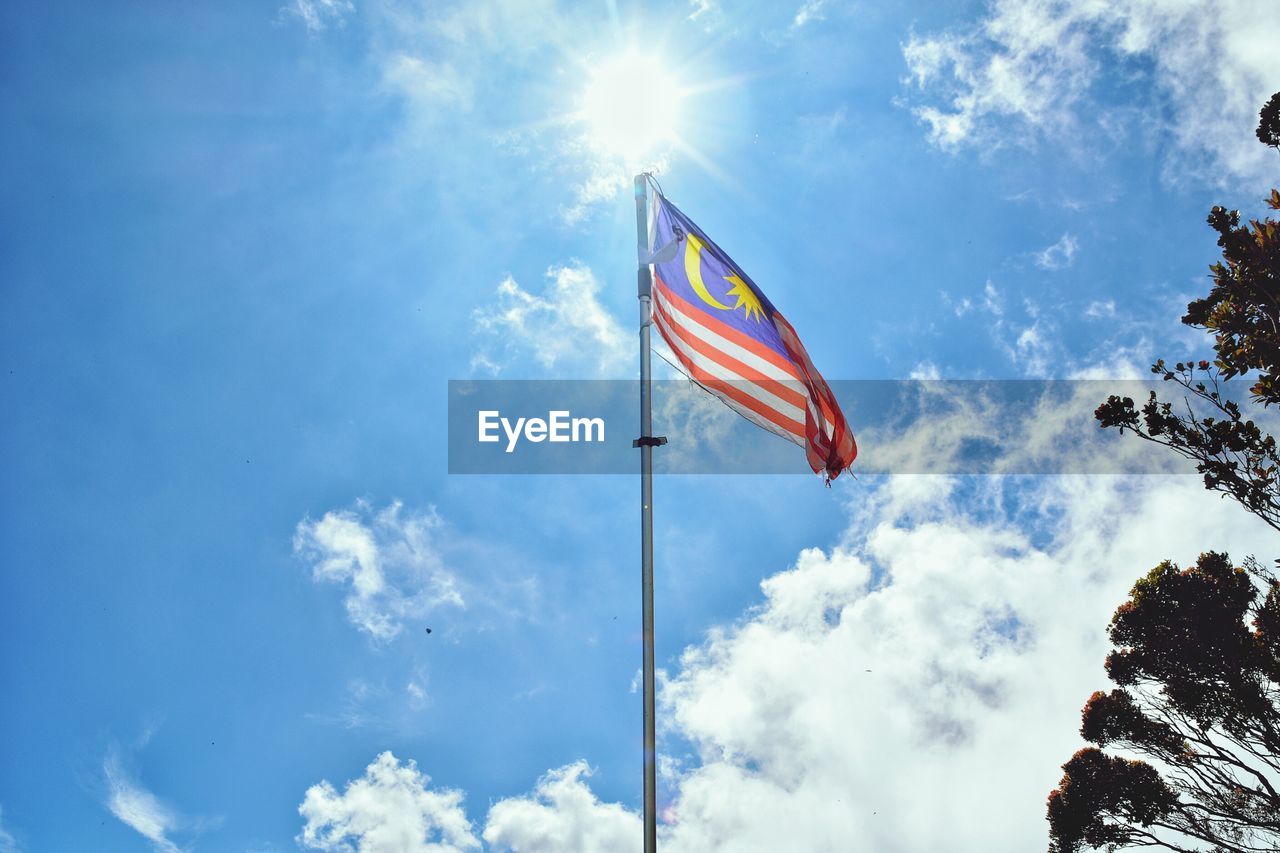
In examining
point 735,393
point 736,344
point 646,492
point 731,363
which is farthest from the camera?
point 736,344

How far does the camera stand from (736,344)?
9.39m

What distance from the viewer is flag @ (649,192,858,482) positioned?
9.16 meters

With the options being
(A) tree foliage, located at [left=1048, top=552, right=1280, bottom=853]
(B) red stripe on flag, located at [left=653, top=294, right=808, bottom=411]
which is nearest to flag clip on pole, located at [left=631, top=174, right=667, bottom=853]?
(B) red stripe on flag, located at [left=653, top=294, right=808, bottom=411]

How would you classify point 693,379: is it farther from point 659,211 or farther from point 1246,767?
point 1246,767

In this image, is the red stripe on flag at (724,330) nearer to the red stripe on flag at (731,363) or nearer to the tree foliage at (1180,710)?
the red stripe on flag at (731,363)

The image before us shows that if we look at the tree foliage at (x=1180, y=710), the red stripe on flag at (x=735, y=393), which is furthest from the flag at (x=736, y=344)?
the tree foliage at (x=1180, y=710)

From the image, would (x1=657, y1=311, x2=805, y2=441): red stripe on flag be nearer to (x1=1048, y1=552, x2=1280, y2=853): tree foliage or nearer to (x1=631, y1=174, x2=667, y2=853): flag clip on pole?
(x1=631, y1=174, x2=667, y2=853): flag clip on pole

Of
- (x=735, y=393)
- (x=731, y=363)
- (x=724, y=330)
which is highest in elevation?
(x=724, y=330)

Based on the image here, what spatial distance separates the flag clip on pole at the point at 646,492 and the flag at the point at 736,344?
287 mm

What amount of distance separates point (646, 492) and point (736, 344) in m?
2.60

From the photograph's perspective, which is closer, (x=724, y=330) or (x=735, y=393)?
(x=735, y=393)

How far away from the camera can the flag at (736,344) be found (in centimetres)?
916

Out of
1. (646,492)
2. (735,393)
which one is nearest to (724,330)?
(735,393)

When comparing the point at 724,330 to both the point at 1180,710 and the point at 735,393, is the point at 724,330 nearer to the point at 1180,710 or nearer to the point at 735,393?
the point at 735,393
